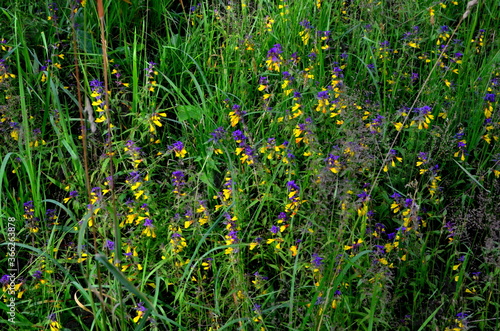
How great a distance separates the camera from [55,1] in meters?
3.26

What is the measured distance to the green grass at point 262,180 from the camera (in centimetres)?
197

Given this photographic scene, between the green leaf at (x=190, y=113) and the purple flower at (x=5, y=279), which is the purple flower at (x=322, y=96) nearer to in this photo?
the green leaf at (x=190, y=113)

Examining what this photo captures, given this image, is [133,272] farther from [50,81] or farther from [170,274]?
[50,81]

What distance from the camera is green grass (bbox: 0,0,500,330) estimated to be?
1973 mm

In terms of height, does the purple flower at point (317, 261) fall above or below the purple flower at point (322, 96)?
below

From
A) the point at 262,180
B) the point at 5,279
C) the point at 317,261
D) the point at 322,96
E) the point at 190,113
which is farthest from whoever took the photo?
the point at 190,113

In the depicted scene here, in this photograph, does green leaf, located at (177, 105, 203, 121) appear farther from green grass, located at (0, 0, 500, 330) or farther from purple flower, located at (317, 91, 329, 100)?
purple flower, located at (317, 91, 329, 100)

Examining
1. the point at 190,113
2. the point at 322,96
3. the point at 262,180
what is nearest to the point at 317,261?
the point at 262,180

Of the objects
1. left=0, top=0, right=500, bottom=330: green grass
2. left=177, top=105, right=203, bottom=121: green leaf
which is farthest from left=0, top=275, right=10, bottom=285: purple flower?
left=177, top=105, right=203, bottom=121: green leaf

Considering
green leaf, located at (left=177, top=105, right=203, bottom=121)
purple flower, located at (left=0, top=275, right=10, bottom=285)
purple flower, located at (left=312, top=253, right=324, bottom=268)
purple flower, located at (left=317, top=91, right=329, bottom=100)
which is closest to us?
purple flower, located at (left=312, top=253, right=324, bottom=268)

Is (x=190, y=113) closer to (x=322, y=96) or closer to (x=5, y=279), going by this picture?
(x=322, y=96)

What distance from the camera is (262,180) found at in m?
2.31

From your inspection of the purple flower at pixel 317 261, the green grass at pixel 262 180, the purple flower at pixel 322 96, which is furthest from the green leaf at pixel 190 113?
the purple flower at pixel 317 261

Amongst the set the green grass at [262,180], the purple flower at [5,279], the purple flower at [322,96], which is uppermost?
the purple flower at [322,96]
